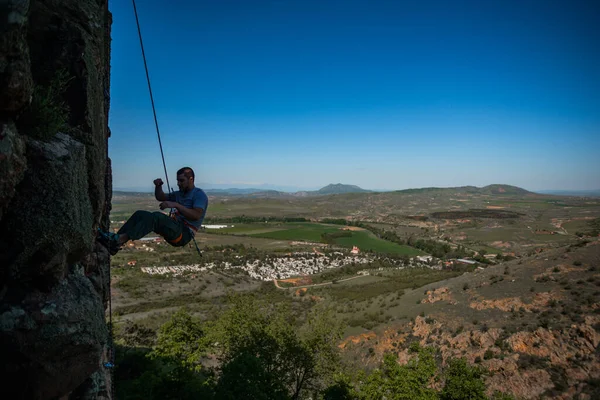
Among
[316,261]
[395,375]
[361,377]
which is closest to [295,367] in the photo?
[361,377]

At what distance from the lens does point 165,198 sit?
766 cm

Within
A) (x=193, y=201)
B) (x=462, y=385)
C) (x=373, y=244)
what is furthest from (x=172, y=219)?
(x=373, y=244)

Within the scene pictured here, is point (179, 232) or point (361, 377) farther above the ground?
point (179, 232)

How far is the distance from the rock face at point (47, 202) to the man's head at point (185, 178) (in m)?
2.00

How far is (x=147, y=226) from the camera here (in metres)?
6.36

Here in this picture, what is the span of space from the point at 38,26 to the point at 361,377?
1728 cm

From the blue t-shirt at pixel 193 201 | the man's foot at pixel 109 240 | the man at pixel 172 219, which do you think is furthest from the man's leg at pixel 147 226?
the blue t-shirt at pixel 193 201

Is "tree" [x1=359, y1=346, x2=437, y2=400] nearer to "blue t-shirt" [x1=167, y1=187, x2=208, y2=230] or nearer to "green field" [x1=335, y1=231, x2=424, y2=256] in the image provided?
"blue t-shirt" [x1=167, y1=187, x2=208, y2=230]

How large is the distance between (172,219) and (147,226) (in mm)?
Result: 648

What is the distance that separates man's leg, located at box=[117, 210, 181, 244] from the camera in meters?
6.14

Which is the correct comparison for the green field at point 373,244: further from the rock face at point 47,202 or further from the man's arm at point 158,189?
the rock face at point 47,202

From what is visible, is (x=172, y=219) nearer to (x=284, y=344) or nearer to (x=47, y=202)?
(x=47, y=202)

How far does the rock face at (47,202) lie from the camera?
3484mm

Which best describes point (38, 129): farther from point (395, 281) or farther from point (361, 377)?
point (395, 281)
